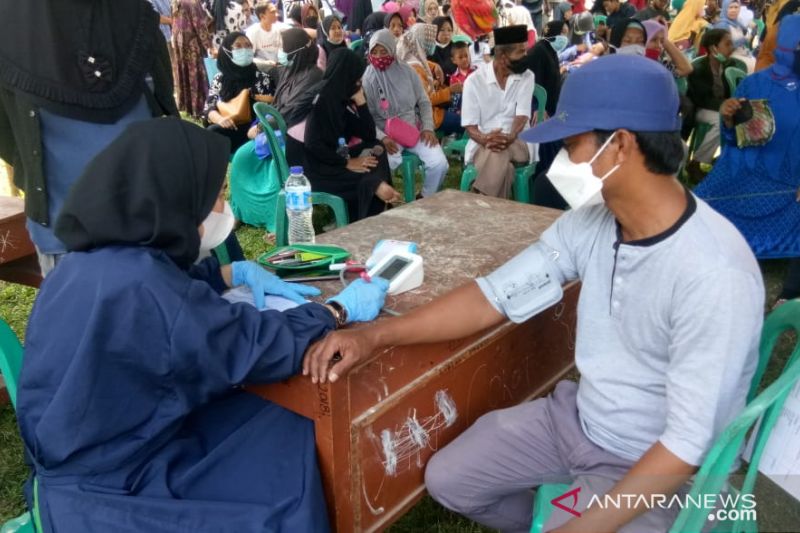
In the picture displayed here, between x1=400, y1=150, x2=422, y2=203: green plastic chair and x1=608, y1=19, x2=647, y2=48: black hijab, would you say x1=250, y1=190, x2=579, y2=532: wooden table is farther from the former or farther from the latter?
x1=608, y1=19, x2=647, y2=48: black hijab

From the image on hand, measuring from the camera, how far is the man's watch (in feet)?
5.26

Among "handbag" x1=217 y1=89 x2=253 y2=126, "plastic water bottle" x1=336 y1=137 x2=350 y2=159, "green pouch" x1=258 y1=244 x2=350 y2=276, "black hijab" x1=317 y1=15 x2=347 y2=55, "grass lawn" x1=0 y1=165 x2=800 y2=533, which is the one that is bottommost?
"grass lawn" x1=0 y1=165 x2=800 y2=533

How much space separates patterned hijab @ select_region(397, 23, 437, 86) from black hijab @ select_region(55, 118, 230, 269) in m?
4.58

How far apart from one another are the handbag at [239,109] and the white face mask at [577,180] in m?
3.94

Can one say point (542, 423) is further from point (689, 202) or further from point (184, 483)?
point (184, 483)

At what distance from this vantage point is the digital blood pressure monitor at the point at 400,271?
1822mm

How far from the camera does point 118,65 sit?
2.18 meters

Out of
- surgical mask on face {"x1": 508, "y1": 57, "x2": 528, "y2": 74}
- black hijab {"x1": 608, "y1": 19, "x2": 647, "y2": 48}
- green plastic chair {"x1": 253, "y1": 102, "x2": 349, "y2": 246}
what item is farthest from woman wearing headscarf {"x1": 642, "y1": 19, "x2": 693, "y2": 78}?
green plastic chair {"x1": 253, "y1": 102, "x2": 349, "y2": 246}

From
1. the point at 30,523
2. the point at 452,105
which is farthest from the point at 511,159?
the point at 30,523

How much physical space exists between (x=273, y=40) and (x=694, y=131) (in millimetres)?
4616

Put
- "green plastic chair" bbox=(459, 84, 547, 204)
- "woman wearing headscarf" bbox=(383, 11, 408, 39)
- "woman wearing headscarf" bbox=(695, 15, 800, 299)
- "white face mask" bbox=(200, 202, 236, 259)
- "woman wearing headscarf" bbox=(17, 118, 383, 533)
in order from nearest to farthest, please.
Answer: "woman wearing headscarf" bbox=(17, 118, 383, 533)
"white face mask" bbox=(200, 202, 236, 259)
"woman wearing headscarf" bbox=(695, 15, 800, 299)
"green plastic chair" bbox=(459, 84, 547, 204)
"woman wearing headscarf" bbox=(383, 11, 408, 39)

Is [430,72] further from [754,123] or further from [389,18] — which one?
[754,123]

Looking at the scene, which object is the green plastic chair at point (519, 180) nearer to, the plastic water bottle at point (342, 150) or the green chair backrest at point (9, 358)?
the plastic water bottle at point (342, 150)

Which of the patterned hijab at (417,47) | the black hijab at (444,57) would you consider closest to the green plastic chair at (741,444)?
the patterned hijab at (417,47)
